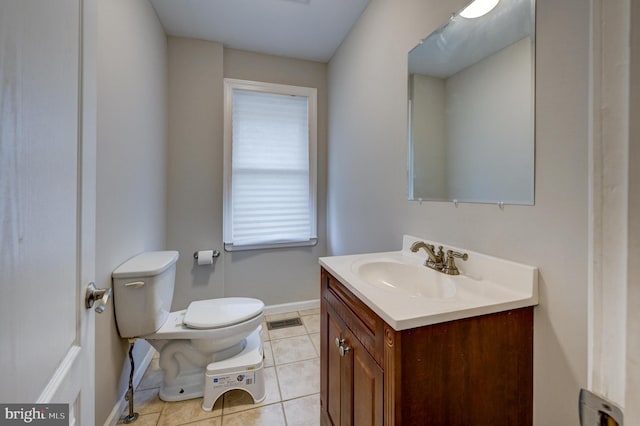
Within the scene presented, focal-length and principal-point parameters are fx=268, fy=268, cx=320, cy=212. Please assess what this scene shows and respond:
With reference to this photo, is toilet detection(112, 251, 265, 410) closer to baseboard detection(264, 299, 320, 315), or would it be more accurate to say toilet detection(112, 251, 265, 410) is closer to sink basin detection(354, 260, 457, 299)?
sink basin detection(354, 260, 457, 299)

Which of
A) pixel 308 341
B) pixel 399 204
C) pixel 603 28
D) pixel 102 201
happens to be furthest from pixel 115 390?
pixel 603 28

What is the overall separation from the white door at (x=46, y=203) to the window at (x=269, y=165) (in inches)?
67.8

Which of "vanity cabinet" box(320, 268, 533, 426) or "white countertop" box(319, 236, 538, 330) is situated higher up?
"white countertop" box(319, 236, 538, 330)

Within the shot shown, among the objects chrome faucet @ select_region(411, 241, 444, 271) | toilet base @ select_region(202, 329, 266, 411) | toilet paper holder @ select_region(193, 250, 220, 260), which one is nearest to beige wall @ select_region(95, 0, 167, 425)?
toilet paper holder @ select_region(193, 250, 220, 260)

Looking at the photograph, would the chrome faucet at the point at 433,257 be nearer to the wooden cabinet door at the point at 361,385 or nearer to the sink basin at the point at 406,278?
the sink basin at the point at 406,278

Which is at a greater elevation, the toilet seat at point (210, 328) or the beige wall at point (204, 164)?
the beige wall at point (204, 164)

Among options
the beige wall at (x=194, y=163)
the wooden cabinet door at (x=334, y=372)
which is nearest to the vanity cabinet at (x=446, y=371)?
the wooden cabinet door at (x=334, y=372)

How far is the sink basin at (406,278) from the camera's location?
1082 mm

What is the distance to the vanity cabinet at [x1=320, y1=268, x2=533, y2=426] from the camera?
2.36 ft

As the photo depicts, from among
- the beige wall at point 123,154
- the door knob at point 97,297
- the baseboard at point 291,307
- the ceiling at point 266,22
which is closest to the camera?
the door knob at point 97,297

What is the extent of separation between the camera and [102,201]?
1234 millimetres

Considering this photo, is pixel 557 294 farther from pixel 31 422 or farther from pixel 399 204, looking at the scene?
pixel 31 422

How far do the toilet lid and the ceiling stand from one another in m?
2.05

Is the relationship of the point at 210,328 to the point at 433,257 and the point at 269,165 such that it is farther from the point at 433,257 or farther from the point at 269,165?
the point at 269,165
